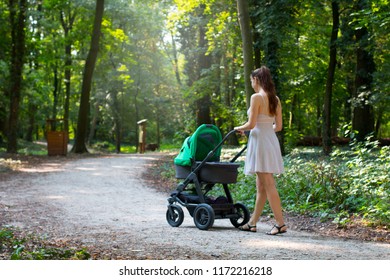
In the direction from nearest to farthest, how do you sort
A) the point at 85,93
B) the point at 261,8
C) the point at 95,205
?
the point at 95,205, the point at 261,8, the point at 85,93

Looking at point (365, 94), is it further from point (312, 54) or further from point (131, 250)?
point (131, 250)

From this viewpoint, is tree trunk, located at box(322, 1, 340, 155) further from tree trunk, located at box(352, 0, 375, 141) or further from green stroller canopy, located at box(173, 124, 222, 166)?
green stroller canopy, located at box(173, 124, 222, 166)

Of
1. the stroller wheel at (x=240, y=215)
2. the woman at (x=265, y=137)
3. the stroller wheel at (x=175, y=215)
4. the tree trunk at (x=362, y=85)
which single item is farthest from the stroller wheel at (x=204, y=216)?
the tree trunk at (x=362, y=85)

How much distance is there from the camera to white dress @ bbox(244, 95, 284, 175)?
7.08m

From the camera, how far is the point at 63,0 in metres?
26.1

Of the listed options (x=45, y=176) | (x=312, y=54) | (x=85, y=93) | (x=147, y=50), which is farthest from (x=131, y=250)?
(x=147, y=50)

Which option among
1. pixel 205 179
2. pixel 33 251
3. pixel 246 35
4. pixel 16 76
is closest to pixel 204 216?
pixel 205 179

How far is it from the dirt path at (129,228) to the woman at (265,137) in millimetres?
593

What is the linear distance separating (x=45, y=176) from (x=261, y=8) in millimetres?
8636

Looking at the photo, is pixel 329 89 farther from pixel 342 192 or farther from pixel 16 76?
pixel 16 76

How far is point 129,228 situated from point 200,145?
1588mm

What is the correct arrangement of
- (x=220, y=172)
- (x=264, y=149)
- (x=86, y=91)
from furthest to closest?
(x=86, y=91)
(x=220, y=172)
(x=264, y=149)

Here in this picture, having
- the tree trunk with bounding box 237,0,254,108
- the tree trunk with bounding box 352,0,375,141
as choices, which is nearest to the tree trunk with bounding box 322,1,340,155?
the tree trunk with bounding box 352,0,375,141

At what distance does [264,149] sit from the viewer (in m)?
7.10
